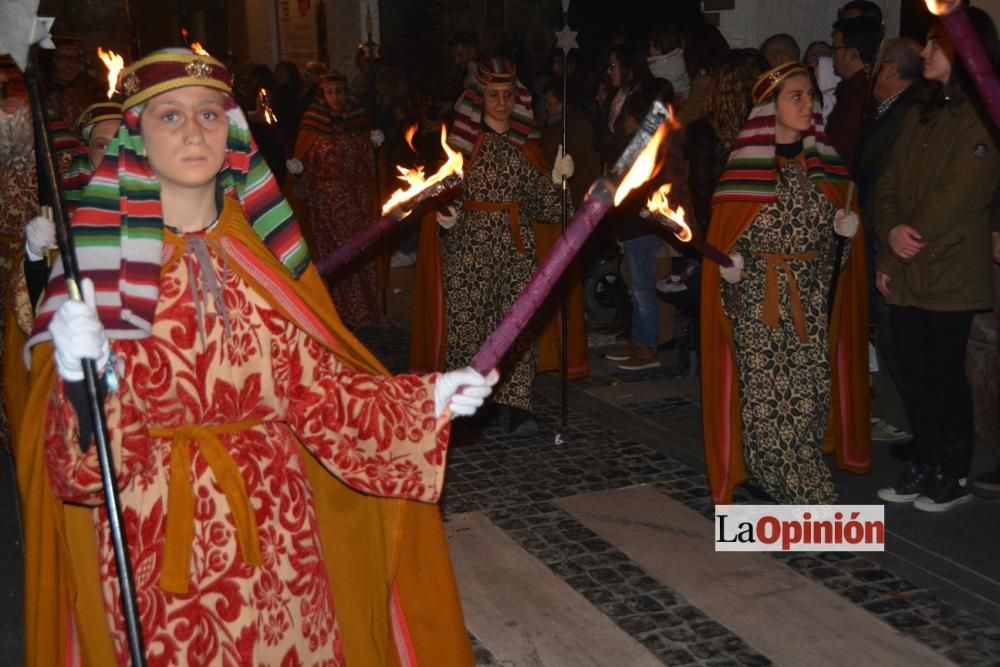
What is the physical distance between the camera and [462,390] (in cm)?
304

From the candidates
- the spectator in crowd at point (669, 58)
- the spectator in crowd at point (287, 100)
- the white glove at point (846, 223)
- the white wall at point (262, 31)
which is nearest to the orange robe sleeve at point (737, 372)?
the white glove at point (846, 223)

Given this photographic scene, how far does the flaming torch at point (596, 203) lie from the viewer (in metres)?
2.62

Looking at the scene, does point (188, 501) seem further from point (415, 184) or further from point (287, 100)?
point (287, 100)

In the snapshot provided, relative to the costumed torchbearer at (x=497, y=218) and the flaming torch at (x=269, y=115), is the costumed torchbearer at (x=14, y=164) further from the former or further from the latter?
the costumed torchbearer at (x=497, y=218)

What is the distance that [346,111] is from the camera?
36.1 feet

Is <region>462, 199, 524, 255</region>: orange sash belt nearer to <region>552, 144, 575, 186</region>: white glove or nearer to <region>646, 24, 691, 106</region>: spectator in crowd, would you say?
<region>552, 144, 575, 186</region>: white glove

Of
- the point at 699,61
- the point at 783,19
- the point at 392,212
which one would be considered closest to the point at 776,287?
the point at 392,212

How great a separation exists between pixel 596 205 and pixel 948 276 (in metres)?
3.63

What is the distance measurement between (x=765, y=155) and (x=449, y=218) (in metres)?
2.36

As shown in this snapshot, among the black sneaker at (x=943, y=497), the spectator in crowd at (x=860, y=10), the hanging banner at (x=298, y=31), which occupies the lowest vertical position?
the black sneaker at (x=943, y=497)

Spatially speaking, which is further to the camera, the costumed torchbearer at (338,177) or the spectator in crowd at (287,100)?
the spectator in crowd at (287,100)

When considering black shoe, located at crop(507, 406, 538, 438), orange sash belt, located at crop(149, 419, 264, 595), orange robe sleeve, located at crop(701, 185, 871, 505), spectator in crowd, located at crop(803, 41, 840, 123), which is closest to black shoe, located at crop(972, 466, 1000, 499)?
orange robe sleeve, located at crop(701, 185, 871, 505)

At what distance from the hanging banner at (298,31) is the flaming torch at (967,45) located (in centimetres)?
1919

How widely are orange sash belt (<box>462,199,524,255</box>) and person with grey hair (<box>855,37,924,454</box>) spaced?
80.0 inches
